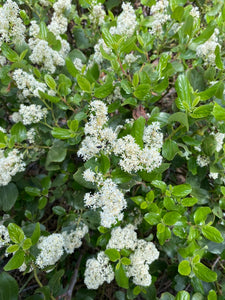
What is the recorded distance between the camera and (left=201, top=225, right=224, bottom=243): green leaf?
87 centimetres

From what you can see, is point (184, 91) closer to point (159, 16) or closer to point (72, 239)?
point (159, 16)

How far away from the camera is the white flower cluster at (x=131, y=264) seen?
2.98 ft

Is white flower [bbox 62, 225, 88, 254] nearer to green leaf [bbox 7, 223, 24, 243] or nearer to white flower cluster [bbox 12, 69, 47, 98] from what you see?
green leaf [bbox 7, 223, 24, 243]

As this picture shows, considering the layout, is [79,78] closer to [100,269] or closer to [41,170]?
[100,269]

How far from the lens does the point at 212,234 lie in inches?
34.5

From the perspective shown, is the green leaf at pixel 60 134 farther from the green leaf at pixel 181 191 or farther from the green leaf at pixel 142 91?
the green leaf at pixel 181 191

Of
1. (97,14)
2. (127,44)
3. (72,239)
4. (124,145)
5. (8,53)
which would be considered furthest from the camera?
(97,14)

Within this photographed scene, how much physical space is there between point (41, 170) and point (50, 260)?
0.79 metres

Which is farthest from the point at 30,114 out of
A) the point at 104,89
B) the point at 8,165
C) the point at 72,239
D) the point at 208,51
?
the point at 208,51

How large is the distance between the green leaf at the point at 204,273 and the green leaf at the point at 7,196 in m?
0.82

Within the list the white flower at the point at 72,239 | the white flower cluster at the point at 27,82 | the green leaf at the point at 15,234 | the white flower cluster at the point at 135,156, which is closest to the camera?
the white flower cluster at the point at 135,156

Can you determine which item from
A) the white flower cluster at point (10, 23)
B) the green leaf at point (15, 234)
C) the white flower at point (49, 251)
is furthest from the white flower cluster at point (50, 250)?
the white flower cluster at point (10, 23)

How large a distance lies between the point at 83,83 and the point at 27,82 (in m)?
0.26

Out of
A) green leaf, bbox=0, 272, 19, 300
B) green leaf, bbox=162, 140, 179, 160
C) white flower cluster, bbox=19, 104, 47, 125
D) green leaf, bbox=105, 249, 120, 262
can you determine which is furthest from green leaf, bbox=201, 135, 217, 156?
green leaf, bbox=0, 272, 19, 300
